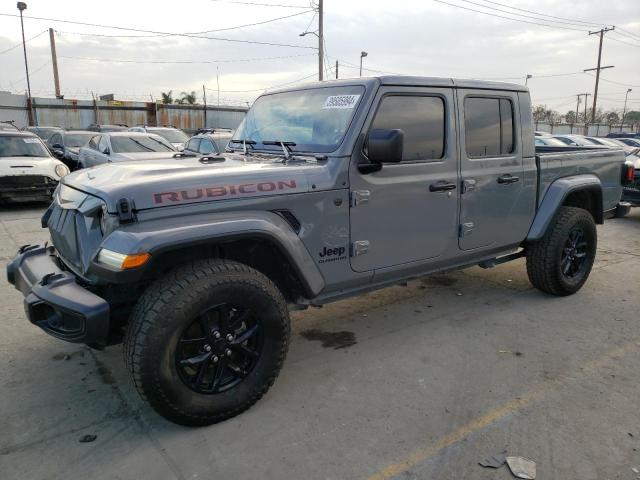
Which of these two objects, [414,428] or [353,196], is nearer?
[414,428]

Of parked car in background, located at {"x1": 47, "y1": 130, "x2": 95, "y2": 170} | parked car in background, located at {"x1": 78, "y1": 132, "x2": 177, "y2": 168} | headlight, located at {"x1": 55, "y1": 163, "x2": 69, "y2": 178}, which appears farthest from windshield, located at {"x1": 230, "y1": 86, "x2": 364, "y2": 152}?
parked car in background, located at {"x1": 47, "y1": 130, "x2": 95, "y2": 170}

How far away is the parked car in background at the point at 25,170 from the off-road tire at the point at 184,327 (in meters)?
7.94

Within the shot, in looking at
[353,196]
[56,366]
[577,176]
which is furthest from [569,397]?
[56,366]

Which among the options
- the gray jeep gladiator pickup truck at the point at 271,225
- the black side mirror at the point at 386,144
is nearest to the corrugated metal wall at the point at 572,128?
the gray jeep gladiator pickup truck at the point at 271,225

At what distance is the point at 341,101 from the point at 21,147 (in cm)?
934

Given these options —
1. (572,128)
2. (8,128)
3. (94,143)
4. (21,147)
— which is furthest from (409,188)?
(572,128)

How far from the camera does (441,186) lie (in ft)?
11.9

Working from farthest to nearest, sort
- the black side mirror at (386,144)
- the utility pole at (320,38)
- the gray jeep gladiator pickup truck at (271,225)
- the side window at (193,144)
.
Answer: the utility pole at (320,38) < the side window at (193,144) < the black side mirror at (386,144) < the gray jeep gladiator pickup truck at (271,225)

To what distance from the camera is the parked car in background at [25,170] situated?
9352 millimetres

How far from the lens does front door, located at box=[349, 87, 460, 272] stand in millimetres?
3273

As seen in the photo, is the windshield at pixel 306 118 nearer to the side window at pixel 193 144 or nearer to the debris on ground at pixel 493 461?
the debris on ground at pixel 493 461

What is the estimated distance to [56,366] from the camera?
3.45 metres

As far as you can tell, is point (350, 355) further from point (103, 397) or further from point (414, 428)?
point (103, 397)

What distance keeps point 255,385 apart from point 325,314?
171cm
